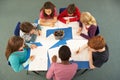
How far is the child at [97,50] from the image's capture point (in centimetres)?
284

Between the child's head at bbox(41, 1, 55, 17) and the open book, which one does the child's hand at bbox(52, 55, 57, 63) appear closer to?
the open book

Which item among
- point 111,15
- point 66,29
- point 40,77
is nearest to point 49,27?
point 66,29

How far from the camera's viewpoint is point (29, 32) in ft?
10.7

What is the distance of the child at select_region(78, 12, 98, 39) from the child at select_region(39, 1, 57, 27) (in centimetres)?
46

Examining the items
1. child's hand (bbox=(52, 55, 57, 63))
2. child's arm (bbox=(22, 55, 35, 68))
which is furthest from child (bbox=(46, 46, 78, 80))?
child's arm (bbox=(22, 55, 35, 68))

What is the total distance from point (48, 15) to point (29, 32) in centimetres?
50

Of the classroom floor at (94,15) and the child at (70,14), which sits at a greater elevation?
the child at (70,14)

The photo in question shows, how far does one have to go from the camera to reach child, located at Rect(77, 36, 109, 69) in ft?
9.33

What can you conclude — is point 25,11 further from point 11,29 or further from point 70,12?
point 70,12

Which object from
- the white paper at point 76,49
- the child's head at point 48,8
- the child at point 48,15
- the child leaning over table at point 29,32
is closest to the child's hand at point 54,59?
the white paper at point 76,49

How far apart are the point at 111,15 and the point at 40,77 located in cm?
196

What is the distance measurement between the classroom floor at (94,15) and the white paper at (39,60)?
74 cm

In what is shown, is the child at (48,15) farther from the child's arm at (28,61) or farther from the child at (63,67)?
the child at (63,67)

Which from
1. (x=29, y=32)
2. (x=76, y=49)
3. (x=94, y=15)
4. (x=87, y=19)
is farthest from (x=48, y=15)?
(x=94, y=15)
